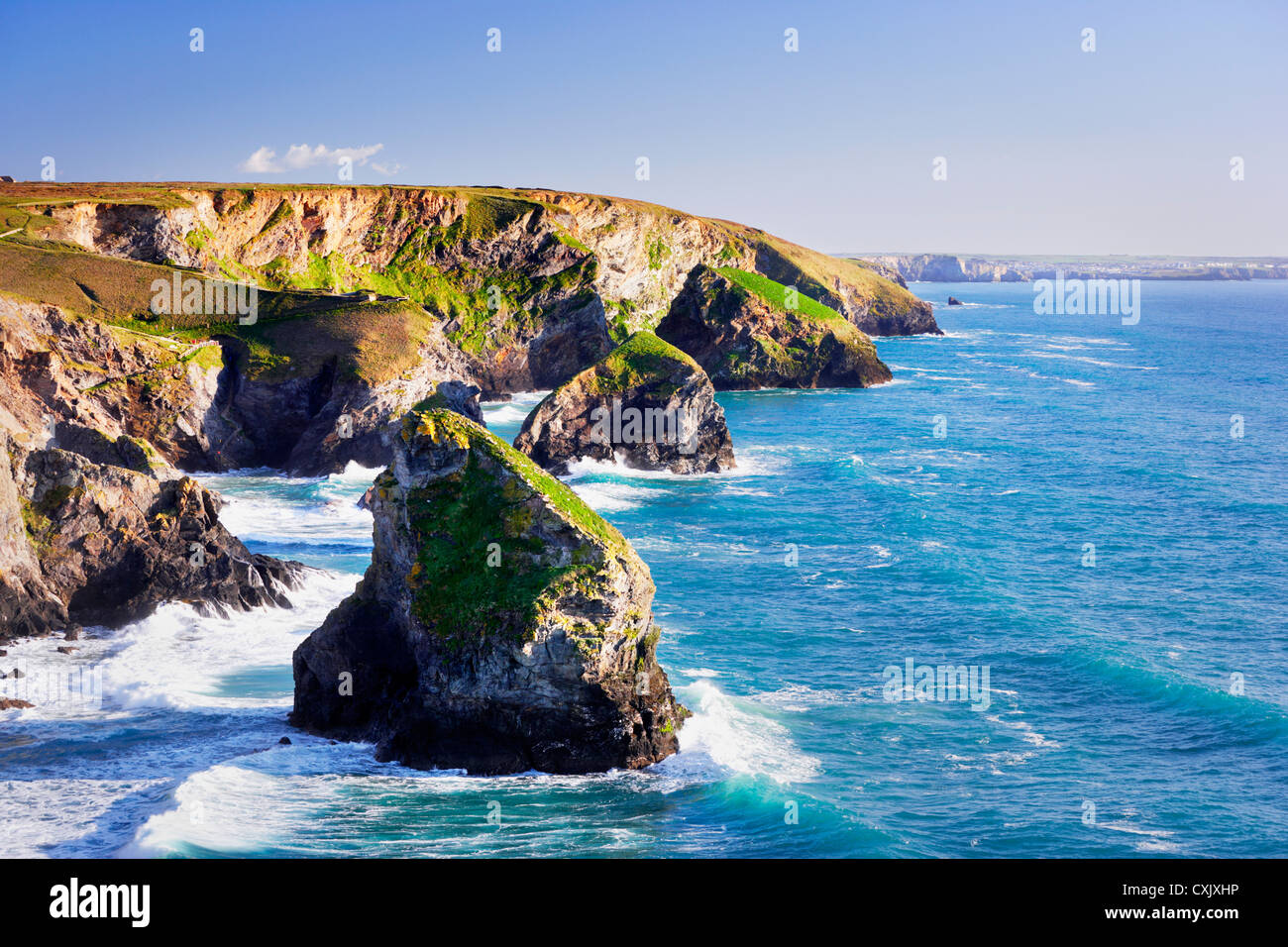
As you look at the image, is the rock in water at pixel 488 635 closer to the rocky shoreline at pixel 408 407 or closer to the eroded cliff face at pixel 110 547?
the rocky shoreline at pixel 408 407

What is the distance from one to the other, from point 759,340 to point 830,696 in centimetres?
9171

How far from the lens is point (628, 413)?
70.6 meters

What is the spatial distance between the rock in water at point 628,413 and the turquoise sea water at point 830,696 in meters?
2.36

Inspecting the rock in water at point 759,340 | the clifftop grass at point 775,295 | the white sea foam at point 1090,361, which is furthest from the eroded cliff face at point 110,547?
the white sea foam at point 1090,361

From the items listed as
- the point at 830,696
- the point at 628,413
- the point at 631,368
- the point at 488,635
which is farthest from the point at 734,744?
the point at 631,368

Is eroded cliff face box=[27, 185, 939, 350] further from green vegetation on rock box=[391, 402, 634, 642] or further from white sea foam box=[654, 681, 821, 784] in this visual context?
white sea foam box=[654, 681, 821, 784]

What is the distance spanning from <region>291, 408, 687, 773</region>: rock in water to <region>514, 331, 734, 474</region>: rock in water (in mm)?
37360

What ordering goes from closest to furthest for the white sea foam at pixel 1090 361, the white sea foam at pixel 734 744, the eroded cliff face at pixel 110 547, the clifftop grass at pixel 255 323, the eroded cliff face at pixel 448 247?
the white sea foam at pixel 734 744, the eroded cliff face at pixel 110 547, the clifftop grass at pixel 255 323, the eroded cliff face at pixel 448 247, the white sea foam at pixel 1090 361

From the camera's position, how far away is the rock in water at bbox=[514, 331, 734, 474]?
69.4 m

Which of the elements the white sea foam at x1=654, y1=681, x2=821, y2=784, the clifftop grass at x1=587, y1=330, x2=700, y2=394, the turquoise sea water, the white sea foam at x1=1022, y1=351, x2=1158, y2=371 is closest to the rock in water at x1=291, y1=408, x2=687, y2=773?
the white sea foam at x1=654, y1=681, x2=821, y2=784

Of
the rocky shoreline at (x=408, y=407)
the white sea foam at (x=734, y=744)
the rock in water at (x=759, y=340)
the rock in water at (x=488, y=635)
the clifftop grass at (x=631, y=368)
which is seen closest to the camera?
the rock in water at (x=488, y=635)

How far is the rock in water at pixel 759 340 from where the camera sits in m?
122

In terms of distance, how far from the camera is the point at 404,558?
31.0 m

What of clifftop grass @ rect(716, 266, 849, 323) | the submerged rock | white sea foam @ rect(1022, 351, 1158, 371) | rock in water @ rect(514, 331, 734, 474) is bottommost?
the submerged rock
